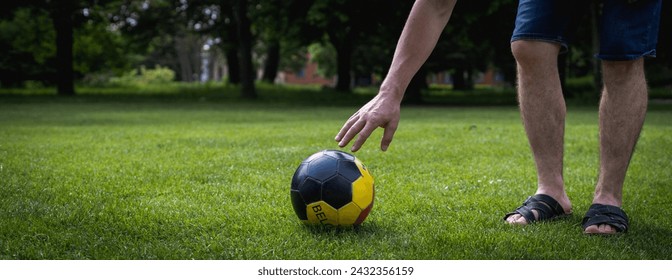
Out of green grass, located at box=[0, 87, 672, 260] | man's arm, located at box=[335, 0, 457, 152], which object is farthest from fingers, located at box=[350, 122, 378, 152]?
green grass, located at box=[0, 87, 672, 260]

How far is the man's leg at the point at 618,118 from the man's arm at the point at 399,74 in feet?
3.53

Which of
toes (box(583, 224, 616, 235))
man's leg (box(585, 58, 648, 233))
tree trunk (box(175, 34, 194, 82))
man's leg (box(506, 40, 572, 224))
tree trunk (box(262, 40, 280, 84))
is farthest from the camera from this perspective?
tree trunk (box(175, 34, 194, 82))

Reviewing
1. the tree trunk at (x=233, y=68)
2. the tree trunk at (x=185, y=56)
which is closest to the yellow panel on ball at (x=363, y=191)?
the tree trunk at (x=233, y=68)

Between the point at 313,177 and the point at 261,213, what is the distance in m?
0.56

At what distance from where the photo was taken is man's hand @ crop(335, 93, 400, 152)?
8.91ft

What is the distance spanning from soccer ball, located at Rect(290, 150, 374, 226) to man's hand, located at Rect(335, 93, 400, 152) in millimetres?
638

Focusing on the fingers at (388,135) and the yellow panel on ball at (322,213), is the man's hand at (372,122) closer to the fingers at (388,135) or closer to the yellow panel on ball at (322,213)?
the fingers at (388,135)

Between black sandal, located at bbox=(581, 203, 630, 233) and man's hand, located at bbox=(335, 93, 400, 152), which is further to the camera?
black sandal, located at bbox=(581, 203, 630, 233)

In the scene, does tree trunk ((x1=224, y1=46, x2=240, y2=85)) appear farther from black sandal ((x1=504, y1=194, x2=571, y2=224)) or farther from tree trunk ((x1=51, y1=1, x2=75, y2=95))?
black sandal ((x1=504, y1=194, x2=571, y2=224))

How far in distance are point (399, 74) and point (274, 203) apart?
5.06ft

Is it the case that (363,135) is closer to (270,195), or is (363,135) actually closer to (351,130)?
(351,130)
